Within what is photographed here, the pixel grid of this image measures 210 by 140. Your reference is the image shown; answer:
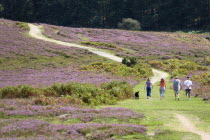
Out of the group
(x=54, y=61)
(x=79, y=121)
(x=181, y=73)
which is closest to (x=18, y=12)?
(x=54, y=61)

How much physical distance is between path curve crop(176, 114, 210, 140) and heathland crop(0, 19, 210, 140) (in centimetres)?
15

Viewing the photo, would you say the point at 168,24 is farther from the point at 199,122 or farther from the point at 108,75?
the point at 199,122

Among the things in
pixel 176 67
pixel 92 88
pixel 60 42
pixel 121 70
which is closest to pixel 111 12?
pixel 60 42

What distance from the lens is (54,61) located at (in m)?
51.8

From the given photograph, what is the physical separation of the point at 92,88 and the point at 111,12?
11604 centimetres

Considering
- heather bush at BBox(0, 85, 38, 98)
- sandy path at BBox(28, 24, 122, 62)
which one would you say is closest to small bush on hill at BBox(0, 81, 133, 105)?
heather bush at BBox(0, 85, 38, 98)

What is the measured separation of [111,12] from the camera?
137875 millimetres

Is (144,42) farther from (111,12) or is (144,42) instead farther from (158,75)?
(111,12)

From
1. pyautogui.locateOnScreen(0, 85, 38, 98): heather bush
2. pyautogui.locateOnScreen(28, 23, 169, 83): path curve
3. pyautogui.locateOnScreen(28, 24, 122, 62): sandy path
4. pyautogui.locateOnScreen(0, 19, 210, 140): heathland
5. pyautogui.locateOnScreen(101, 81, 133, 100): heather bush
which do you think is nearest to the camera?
pyautogui.locateOnScreen(0, 19, 210, 140): heathland

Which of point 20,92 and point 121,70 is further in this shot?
point 121,70

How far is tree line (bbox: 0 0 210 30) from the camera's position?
12888cm

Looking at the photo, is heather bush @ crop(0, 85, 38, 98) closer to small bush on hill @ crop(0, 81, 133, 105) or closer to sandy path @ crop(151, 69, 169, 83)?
small bush on hill @ crop(0, 81, 133, 105)

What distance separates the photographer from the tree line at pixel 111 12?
128875 millimetres

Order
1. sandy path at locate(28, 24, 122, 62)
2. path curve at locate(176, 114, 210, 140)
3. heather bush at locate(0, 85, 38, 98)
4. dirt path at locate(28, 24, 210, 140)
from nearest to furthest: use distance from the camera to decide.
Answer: path curve at locate(176, 114, 210, 140) < dirt path at locate(28, 24, 210, 140) < heather bush at locate(0, 85, 38, 98) < sandy path at locate(28, 24, 122, 62)
